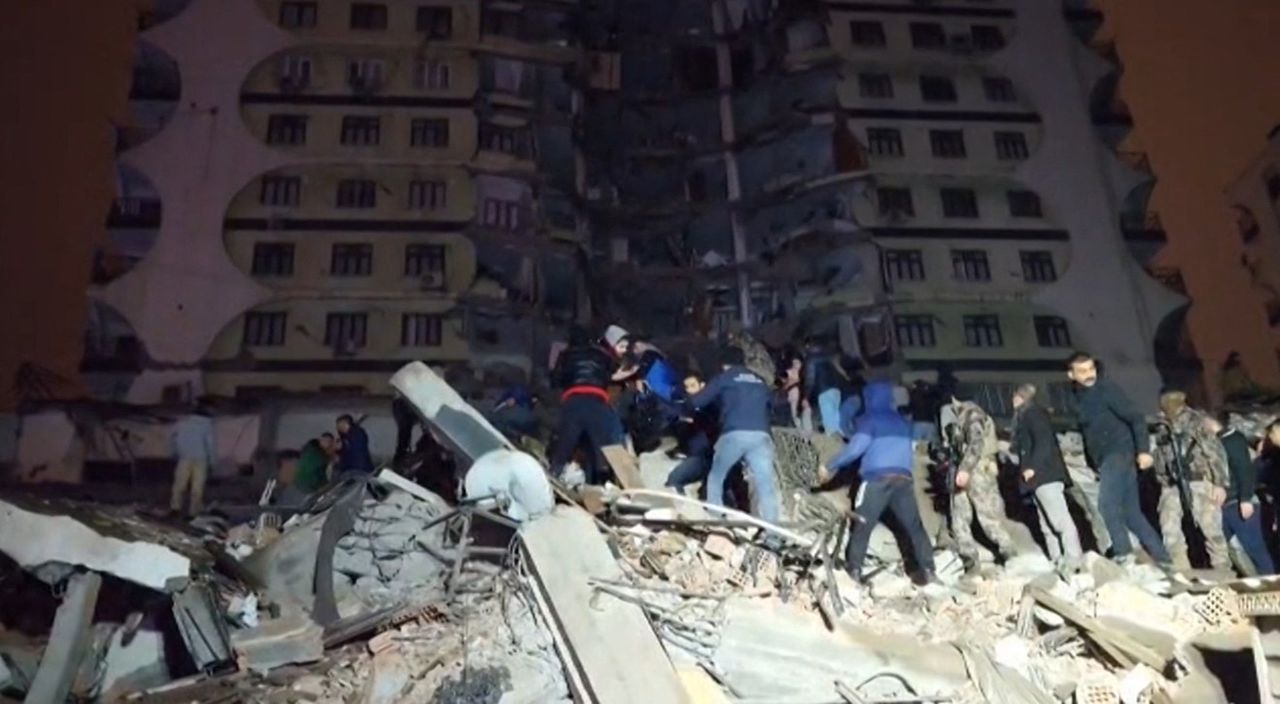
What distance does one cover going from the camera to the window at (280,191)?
91.0 feet

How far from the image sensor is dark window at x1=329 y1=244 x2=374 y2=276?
27.4 meters

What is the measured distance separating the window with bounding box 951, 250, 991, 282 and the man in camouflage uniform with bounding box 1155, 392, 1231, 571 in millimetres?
20477

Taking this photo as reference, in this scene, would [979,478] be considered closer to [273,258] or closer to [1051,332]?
[1051,332]

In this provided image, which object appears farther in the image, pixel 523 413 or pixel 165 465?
pixel 165 465

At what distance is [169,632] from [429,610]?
2.63 m

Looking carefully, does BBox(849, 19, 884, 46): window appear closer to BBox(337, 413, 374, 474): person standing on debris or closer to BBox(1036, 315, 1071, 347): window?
BBox(1036, 315, 1071, 347): window

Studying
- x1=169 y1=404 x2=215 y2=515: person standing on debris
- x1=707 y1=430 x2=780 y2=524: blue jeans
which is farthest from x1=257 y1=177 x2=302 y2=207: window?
x1=707 y1=430 x2=780 y2=524: blue jeans

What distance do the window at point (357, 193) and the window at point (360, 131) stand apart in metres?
1.20

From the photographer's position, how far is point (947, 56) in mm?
32188

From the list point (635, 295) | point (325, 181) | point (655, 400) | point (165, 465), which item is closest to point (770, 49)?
point (635, 295)

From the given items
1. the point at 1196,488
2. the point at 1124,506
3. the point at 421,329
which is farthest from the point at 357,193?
the point at 1196,488

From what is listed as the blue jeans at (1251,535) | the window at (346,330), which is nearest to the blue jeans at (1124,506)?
the blue jeans at (1251,535)

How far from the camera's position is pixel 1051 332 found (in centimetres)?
2925

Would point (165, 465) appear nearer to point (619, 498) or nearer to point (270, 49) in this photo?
point (270, 49)
